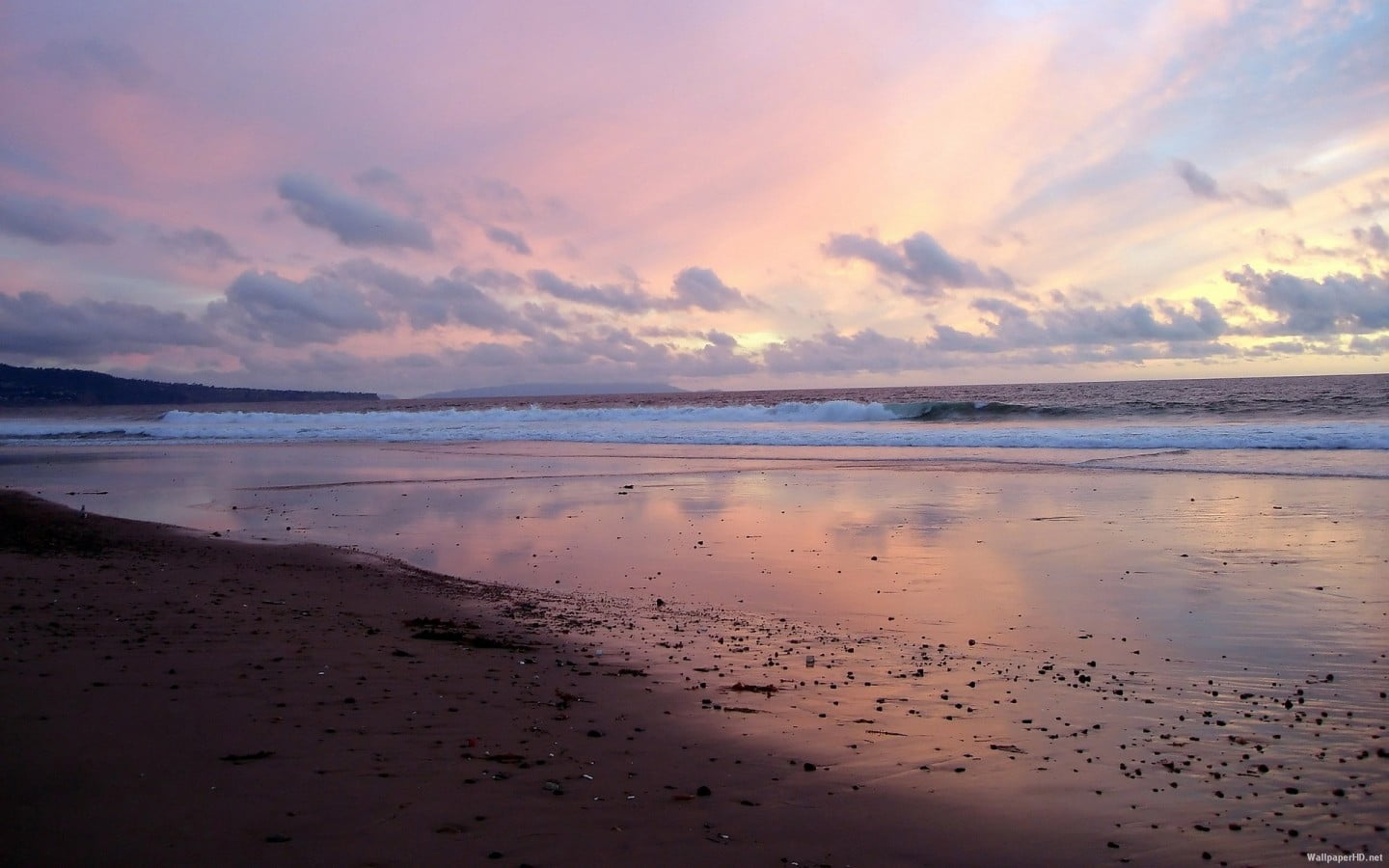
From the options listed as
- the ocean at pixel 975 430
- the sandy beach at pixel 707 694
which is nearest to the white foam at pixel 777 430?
the ocean at pixel 975 430

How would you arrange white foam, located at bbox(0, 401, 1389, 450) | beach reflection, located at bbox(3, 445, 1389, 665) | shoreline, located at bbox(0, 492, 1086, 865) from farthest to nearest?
white foam, located at bbox(0, 401, 1389, 450) → beach reflection, located at bbox(3, 445, 1389, 665) → shoreline, located at bbox(0, 492, 1086, 865)

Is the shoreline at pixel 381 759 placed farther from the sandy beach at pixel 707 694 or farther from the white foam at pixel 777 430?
the white foam at pixel 777 430

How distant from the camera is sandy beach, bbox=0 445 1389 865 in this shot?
4473 millimetres

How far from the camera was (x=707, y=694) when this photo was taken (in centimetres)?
678

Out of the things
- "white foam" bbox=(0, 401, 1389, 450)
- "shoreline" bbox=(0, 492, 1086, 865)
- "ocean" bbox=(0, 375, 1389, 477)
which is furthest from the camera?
"white foam" bbox=(0, 401, 1389, 450)

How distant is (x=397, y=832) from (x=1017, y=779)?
3.61 metres

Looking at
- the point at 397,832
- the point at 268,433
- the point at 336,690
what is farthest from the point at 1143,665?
the point at 268,433

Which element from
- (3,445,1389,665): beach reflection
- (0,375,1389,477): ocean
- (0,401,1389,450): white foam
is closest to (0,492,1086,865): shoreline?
(3,445,1389,665): beach reflection

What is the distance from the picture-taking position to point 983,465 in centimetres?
2556

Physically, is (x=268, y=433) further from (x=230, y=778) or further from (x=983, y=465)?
(x=230, y=778)

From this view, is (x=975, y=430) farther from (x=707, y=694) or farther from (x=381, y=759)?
(x=381, y=759)

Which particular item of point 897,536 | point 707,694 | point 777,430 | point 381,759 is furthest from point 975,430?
point 381,759

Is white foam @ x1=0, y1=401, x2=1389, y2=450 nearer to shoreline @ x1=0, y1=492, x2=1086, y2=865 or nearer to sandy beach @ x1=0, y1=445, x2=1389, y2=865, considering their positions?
sandy beach @ x1=0, y1=445, x2=1389, y2=865

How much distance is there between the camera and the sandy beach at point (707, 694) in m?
4.47
